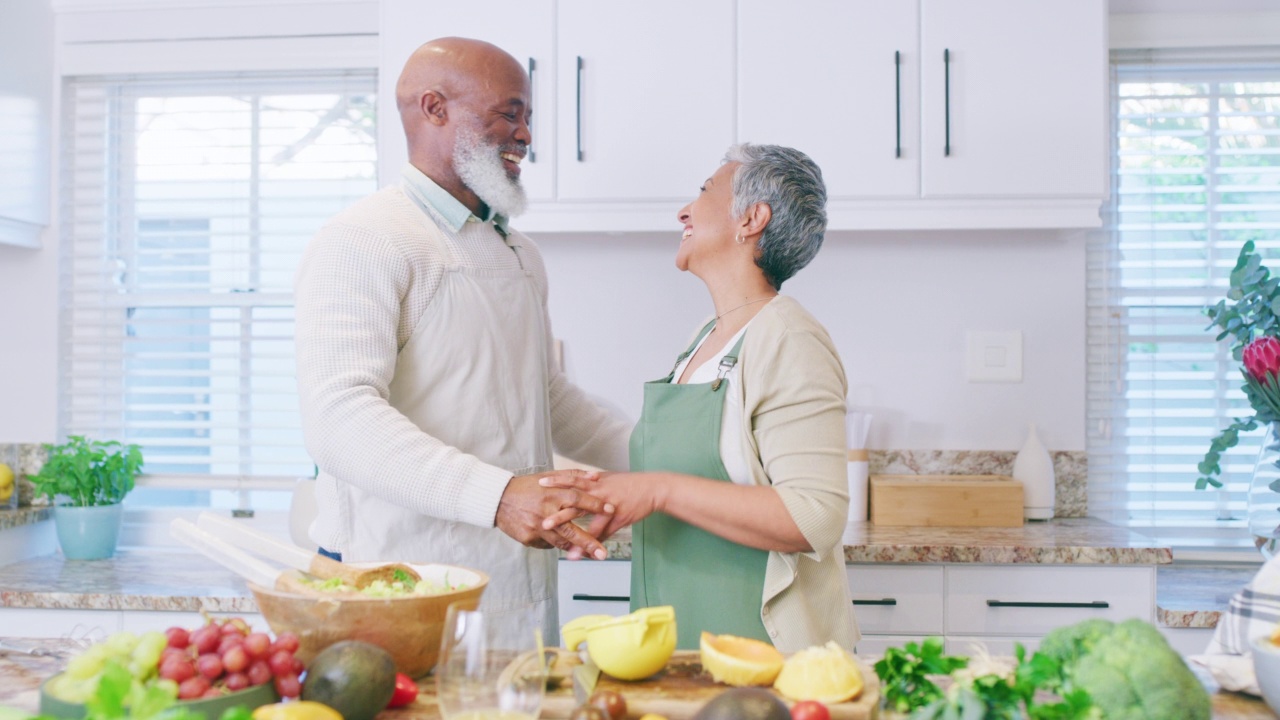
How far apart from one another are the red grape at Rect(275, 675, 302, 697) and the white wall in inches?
77.5

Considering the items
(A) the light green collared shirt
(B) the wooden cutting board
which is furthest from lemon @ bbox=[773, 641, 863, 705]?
(A) the light green collared shirt

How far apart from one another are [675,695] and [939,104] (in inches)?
76.0

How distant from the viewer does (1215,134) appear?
2.87 metres

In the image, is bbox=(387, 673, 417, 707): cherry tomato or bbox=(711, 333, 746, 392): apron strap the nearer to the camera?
bbox=(387, 673, 417, 707): cherry tomato

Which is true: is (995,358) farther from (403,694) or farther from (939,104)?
(403,694)

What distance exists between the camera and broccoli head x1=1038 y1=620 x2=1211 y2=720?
2.82 feet

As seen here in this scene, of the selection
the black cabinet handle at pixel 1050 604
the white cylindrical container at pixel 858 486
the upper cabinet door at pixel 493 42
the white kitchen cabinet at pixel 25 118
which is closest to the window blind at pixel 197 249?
the white kitchen cabinet at pixel 25 118

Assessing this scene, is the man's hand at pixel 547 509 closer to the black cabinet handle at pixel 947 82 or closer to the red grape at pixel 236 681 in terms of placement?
the red grape at pixel 236 681

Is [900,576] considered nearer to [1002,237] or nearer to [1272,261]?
[1002,237]

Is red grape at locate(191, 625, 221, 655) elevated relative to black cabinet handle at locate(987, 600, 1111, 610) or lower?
elevated

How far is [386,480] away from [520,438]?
1.12ft

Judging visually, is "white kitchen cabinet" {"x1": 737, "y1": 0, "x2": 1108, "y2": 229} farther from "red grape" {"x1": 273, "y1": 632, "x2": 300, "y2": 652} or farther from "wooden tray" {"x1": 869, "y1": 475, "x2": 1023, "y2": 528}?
"red grape" {"x1": 273, "y1": 632, "x2": 300, "y2": 652}

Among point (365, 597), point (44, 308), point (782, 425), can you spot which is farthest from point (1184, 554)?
point (44, 308)

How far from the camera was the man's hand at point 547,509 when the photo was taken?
1.53 metres
